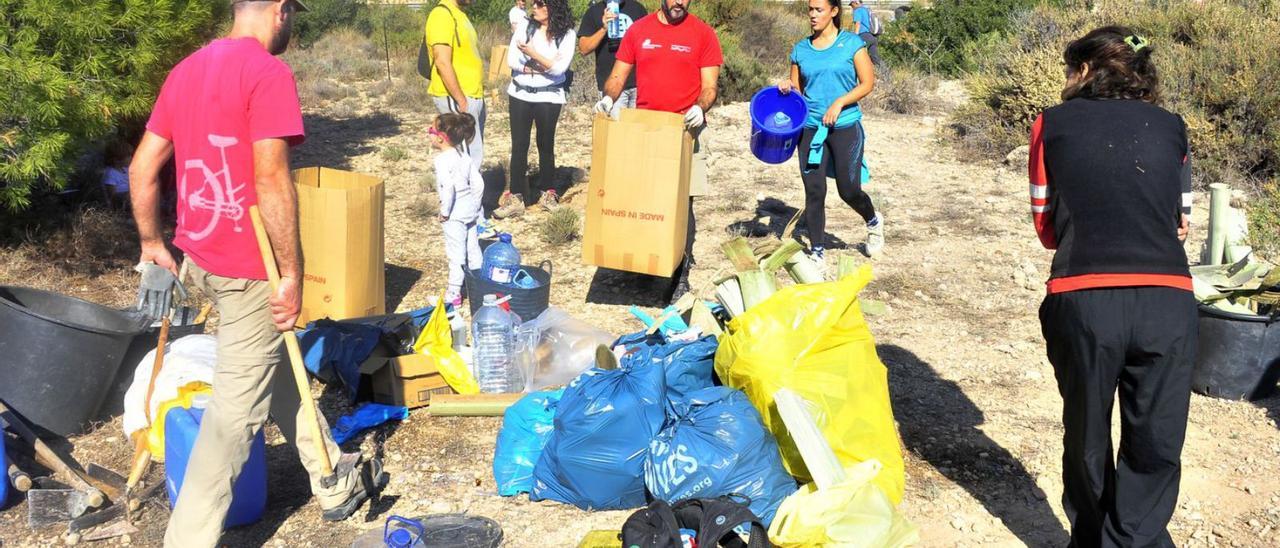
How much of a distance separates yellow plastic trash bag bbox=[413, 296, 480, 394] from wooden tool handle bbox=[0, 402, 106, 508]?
1.53m

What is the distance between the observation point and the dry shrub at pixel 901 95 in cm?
1420

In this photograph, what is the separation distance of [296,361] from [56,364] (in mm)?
1709

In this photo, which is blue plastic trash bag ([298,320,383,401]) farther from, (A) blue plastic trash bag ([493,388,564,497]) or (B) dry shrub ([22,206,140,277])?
(B) dry shrub ([22,206,140,277])

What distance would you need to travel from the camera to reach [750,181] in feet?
32.3

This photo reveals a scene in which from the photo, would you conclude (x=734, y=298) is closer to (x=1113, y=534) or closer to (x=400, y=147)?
(x=1113, y=534)

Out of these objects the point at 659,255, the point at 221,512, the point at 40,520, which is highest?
the point at 659,255

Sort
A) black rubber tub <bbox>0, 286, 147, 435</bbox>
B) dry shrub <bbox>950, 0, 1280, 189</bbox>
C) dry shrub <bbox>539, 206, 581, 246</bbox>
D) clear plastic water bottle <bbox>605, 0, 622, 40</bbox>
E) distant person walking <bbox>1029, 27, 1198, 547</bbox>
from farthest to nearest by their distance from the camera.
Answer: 1. dry shrub <bbox>950, 0, 1280, 189</bbox>
2. clear plastic water bottle <bbox>605, 0, 622, 40</bbox>
3. dry shrub <bbox>539, 206, 581, 246</bbox>
4. black rubber tub <bbox>0, 286, 147, 435</bbox>
5. distant person walking <bbox>1029, 27, 1198, 547</bbox>

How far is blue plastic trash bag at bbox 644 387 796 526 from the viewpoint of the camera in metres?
3.77

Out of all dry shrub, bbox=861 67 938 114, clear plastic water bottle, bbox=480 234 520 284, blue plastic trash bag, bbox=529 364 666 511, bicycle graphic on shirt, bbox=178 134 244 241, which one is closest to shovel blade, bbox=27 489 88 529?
bicycle graphic on shirt, bbox=178 134 244 241

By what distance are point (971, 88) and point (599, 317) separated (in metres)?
7.71

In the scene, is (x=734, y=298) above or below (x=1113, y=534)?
above

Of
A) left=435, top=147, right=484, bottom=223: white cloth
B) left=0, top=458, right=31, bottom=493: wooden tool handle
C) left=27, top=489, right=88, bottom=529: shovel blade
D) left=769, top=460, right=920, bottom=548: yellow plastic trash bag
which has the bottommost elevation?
left=27, top=489, right=88, bottom=529: shovel blade

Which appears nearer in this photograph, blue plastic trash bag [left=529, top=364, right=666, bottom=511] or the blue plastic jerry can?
the blue plastic jerry can

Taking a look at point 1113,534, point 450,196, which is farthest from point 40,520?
point 1113,534
